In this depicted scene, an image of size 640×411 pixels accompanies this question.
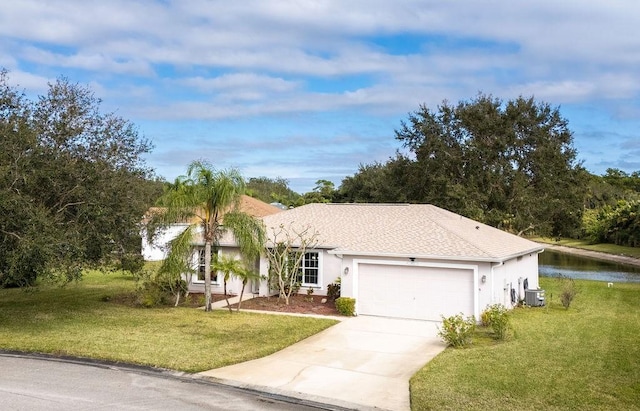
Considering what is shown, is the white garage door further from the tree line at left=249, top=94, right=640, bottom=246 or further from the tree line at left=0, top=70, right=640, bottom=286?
the tree line at left=249, top=94, right=640, bottom=246

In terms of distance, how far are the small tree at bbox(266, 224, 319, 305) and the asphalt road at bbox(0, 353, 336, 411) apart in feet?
33.1

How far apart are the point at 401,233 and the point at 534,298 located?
18.8ft

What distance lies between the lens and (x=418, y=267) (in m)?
18.5

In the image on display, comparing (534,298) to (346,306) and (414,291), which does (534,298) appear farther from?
(346,306)

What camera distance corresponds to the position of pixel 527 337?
48.0 ft

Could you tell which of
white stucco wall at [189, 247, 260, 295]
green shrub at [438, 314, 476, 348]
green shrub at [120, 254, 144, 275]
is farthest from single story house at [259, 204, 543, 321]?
green shrub at [120, 254, 144, 275]

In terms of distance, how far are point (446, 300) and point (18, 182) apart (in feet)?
43.0

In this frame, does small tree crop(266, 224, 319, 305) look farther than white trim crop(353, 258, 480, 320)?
Yes

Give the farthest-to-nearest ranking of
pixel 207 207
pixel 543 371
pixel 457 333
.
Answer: pixel 207 207 → pixel 457 333 → pixel 543 371

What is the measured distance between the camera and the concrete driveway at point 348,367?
33.3ft

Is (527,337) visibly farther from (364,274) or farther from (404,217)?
(404,217)

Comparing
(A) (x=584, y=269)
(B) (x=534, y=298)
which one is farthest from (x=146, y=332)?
(A) (x=584, y=269)

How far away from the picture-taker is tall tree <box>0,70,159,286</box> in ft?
46.0

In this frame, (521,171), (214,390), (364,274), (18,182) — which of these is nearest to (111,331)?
(18,182)
